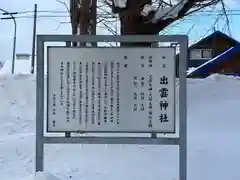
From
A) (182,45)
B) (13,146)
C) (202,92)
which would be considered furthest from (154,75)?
(202,92)

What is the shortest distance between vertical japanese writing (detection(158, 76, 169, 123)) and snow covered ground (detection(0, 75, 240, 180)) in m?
1.23

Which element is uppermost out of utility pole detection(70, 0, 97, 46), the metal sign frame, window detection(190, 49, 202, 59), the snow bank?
window detection(190, 49, 202, 59)

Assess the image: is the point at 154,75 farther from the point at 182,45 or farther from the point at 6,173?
the point at 6,173

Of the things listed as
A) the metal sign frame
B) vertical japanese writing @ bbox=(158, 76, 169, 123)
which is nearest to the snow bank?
the metal sign frame

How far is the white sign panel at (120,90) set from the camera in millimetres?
5016

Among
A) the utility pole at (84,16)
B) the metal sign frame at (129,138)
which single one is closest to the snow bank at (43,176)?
the metal sign frame at (129,138)

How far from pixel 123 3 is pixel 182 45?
4990 millimetres

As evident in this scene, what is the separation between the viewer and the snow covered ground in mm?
6137

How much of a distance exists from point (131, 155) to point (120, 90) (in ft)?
6.76

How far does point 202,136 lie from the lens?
306 inches

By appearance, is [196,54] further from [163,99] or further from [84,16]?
[163,99]

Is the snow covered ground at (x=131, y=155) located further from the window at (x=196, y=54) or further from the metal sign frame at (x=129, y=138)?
the window at (x=196, y=54)

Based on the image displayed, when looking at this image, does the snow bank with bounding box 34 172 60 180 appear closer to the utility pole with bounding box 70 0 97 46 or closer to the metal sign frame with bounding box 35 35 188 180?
the metal sign frame with bounding box 35 35 188 180

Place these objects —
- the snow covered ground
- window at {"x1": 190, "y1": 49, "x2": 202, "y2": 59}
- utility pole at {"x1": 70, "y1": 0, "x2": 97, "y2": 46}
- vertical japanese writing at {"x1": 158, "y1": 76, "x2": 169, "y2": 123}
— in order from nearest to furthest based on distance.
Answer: vertical japanese writing at {"x1": 158, "y1": 76, "x2": 169, "y2": 123}, the snow covered ground, utility pole at {"x1": 70, "y1": 0, "x2": 97, "y2": 46}, window at {"x1": 190, "y1": 49, "x2": 202, "y2": 59}
